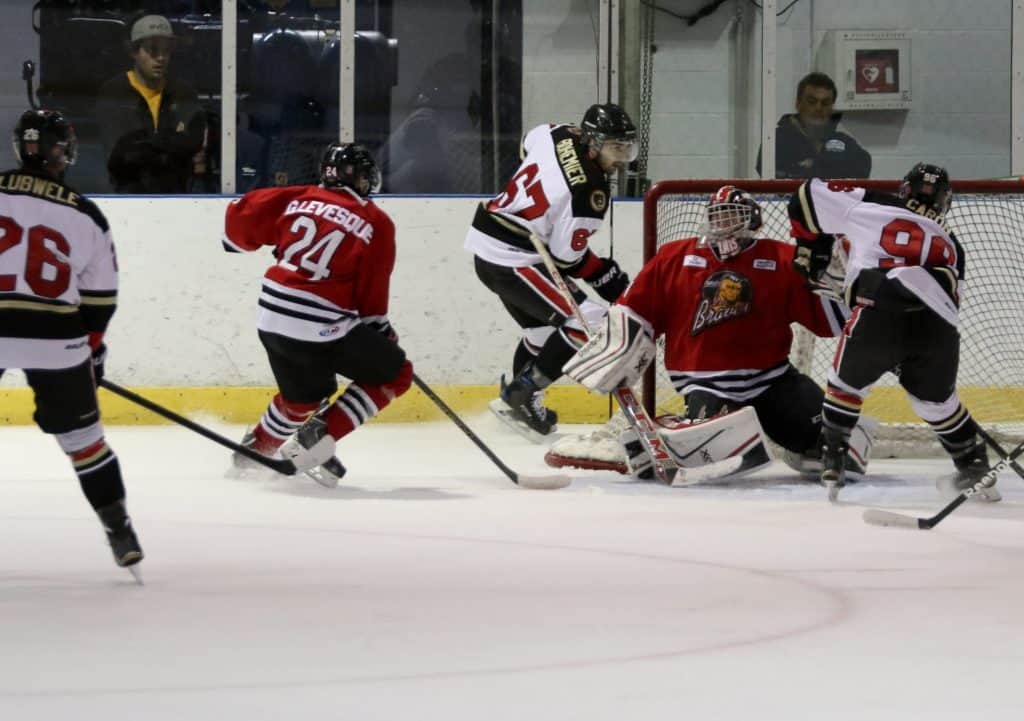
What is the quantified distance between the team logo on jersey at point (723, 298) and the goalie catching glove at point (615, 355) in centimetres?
19

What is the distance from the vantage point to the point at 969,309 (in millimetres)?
5996

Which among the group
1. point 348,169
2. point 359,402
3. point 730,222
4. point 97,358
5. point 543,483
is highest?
point 348,169

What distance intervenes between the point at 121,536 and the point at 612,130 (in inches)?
113

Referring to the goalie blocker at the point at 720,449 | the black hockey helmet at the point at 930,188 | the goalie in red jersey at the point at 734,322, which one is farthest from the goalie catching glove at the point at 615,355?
the black hockey helmet at the point at 930,188

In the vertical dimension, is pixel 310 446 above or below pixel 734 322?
below

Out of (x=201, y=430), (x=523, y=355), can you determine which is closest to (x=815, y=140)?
(x=523, y=355)

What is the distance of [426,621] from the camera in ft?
9.49

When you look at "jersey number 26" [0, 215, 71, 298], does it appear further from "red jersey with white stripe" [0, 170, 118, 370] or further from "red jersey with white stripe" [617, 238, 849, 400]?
"red jersey with white stripe" [617, 238, 849, 400]

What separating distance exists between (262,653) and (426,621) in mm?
352

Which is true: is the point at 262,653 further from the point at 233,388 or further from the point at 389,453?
the point at 233,388

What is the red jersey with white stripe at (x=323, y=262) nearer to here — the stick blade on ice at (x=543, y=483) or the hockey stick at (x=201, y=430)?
the hockey stick at (x=201, y=430)

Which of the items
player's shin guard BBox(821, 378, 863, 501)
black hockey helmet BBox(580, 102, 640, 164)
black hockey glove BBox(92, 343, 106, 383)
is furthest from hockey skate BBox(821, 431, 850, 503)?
black hockey glove BBox(92, 343, 106, 383)

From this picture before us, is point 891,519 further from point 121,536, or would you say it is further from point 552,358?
point 552,358

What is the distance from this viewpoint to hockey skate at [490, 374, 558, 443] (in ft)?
19.4
